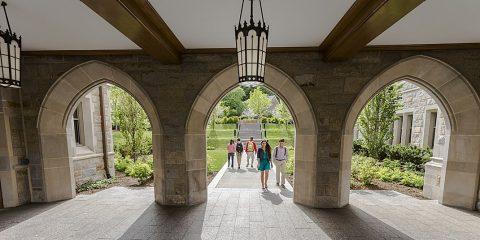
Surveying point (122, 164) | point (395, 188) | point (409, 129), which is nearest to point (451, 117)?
point (395, 188)

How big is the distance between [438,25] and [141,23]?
421cm

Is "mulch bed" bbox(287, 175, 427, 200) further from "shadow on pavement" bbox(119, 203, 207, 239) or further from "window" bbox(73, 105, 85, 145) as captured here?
"window" bbox(73, 105, 85, 145)

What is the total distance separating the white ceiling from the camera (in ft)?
8.13

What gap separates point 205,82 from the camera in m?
4.13

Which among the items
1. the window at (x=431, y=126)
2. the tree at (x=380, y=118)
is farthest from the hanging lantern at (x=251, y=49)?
the window at (x=431, y=126)

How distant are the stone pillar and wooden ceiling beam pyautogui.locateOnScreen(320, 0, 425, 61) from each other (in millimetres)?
A: 6309

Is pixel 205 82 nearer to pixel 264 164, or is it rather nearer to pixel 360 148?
pixel 264 164

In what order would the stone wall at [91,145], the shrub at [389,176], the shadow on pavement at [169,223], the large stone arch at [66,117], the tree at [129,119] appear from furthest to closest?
the tree at [129,119]
the shrub at [389,176]
the stone wall at [91,145]
the large stone arch at [66,117]
the shadow on pavement at [169,223]

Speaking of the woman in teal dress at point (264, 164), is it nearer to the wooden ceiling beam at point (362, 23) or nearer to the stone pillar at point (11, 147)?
the wooden ceiling beam at point (362, 23)

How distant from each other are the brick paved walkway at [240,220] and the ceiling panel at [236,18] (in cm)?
321

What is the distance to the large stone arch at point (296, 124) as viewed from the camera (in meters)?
4.14

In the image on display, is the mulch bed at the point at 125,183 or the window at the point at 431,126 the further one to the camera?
the window at the point at 431,126

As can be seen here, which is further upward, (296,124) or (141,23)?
(141,23)

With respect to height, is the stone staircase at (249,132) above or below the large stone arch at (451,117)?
below
